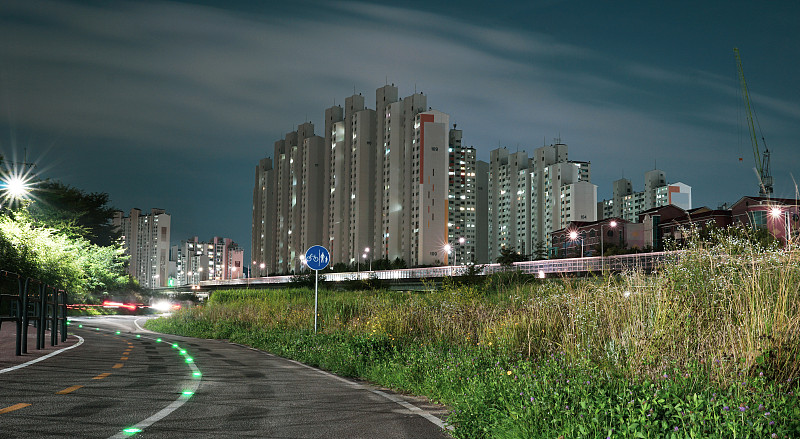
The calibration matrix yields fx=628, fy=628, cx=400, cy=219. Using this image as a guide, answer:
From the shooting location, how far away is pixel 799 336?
283 inches

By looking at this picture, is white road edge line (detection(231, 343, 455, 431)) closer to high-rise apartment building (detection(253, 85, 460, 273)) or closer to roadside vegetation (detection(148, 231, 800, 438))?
roadside vegetation (detection(148, 231, 800, 438))

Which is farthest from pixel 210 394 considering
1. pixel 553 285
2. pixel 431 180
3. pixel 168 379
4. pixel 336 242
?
pixel 336 242

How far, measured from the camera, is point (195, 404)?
868cm

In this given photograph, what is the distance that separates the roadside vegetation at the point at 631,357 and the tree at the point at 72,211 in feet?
137

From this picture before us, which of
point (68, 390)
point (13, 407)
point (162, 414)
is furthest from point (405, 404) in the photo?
point (13, 407)

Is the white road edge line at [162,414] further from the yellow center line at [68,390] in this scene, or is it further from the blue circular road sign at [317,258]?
the blue circular road sign at [317,258]

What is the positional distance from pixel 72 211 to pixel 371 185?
94.3 meters

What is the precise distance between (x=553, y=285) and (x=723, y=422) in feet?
30.0

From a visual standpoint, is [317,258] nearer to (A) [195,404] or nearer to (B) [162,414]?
(A) [195,404]

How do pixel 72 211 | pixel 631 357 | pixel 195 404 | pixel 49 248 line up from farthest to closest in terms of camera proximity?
pixel 72 211
pixel 49 248
pixel 195 404
pixel 631 357

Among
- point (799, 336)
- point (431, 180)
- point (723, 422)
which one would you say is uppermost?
point (431, 180)

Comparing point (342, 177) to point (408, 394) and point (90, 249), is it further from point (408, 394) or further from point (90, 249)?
point (408, 394)

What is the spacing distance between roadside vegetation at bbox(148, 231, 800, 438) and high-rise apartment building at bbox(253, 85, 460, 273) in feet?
373

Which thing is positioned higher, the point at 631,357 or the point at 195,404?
the point at 631,357
